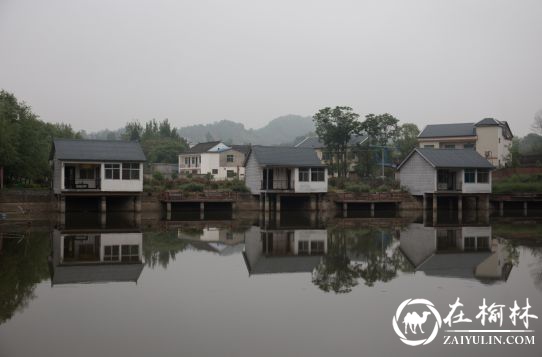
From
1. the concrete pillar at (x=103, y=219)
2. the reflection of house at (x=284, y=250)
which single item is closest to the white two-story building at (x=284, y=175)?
the concrete pillar at (x=103, y=219)

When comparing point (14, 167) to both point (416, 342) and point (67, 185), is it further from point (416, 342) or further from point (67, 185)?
point (416, 342)

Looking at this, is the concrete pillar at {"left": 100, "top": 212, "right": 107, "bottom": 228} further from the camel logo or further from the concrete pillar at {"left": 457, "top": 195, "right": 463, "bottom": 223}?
the concrete pillar at {"left": 457, "top": 195, "right": 463, "bottom": 223}

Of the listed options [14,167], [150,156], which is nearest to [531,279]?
[14,167]

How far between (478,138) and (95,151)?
141 feet

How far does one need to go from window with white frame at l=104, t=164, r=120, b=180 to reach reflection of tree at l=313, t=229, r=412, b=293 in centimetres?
1693

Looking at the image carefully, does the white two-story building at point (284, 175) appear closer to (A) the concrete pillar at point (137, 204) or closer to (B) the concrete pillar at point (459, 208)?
(A) the concrete pillar at point (137, 204)

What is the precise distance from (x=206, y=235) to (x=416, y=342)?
62.1 feet

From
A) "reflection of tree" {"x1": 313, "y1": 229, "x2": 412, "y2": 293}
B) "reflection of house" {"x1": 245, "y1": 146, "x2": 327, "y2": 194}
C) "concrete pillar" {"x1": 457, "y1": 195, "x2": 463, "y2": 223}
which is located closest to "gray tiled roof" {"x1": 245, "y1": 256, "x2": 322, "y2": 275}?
"reflection of tree" {"x1": 313, "y1": 229, "x2": 412, "y2": 293}

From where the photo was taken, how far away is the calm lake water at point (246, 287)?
36.9 feet

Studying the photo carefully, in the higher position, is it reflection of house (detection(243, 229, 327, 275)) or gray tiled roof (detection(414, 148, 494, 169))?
gray tiled roof (detection(414, 148, 494, 169))

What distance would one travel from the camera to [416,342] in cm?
1141

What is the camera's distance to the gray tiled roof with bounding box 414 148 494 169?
46.3m

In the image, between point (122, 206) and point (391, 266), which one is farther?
point (122, 206)

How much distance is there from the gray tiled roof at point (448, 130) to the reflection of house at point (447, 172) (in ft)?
51.9
